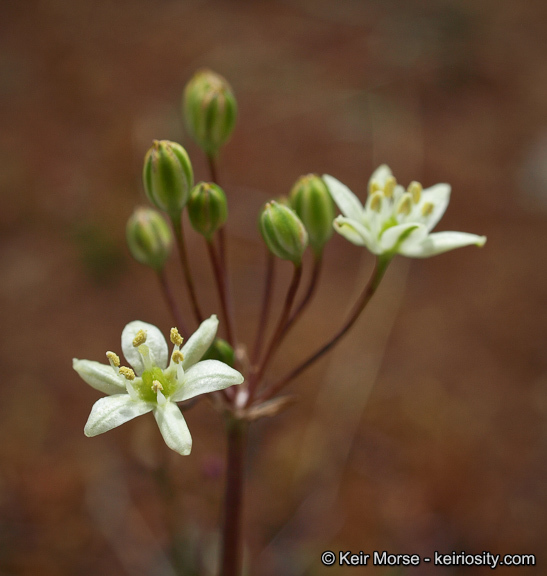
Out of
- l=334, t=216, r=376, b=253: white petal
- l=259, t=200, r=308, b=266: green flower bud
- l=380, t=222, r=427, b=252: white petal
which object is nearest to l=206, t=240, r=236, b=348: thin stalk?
l=259, t=200, r=308, b=266: green flower bud

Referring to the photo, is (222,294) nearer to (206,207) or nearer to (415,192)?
(206,207)

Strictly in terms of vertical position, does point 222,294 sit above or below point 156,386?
above

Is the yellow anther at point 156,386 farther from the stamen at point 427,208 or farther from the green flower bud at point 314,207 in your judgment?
the stamen at point 427,208

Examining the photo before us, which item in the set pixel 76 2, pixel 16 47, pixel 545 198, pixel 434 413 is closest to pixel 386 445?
pixel 434 413

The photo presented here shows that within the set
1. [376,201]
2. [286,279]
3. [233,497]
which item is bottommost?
[233,497]

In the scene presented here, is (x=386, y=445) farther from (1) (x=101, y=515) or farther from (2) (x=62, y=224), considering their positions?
(2) (x=62, y=224)

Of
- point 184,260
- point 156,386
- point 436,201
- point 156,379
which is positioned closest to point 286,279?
point 436,201

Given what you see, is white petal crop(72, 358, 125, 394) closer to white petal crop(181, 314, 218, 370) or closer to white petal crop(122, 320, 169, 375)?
white petal crop(122, 320, 169, 375)
